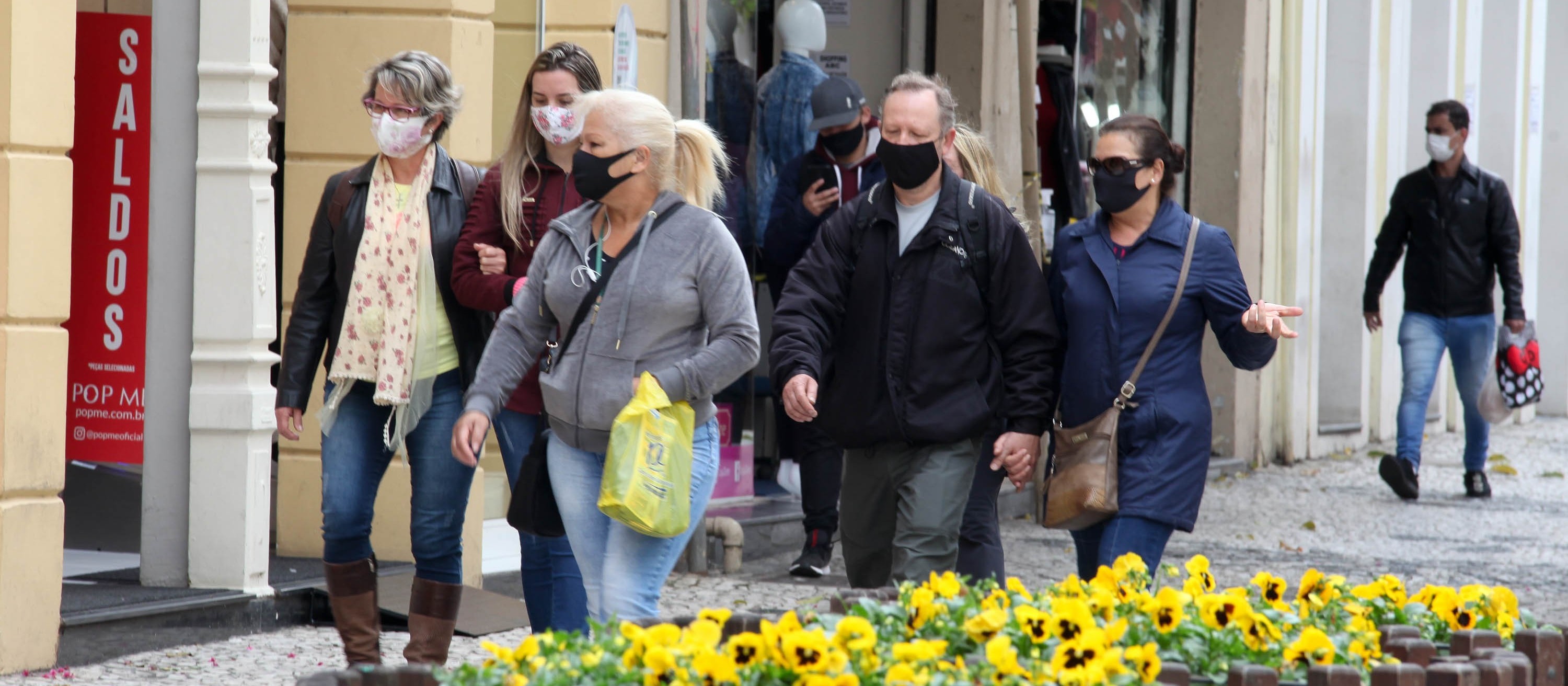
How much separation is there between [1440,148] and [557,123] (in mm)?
7559

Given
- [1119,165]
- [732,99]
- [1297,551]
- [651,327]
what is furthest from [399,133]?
[1297,551]

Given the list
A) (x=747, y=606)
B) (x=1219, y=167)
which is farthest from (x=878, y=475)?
(x=1219, y=167)

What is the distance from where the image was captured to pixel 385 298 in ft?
16.5

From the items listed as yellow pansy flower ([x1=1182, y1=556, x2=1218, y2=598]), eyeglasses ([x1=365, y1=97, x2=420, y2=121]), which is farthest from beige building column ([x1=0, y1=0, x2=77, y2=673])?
yellow pansy flower ([x1=1182, y1=556, x2=1218, y2=598])

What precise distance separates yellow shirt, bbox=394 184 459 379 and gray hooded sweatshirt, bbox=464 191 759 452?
0.61 meters

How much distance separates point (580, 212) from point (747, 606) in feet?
9.13

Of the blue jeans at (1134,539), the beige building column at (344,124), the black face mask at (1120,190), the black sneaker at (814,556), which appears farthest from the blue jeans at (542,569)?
the black sneaker at (814,556)

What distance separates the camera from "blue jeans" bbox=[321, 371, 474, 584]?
504cm

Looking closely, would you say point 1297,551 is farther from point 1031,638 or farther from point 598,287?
point 1031,638

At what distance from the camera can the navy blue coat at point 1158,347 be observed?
16.1 feet

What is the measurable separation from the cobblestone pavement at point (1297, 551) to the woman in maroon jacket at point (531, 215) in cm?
61

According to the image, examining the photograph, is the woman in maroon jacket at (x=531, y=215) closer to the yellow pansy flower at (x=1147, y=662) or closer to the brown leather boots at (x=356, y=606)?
the brown leather boots at (x=356, y=606)

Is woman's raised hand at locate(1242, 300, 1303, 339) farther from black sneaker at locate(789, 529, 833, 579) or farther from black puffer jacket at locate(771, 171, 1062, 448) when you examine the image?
black sneaker at locate(789, 529, 833, 579)

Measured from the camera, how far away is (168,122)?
20.6 ft
